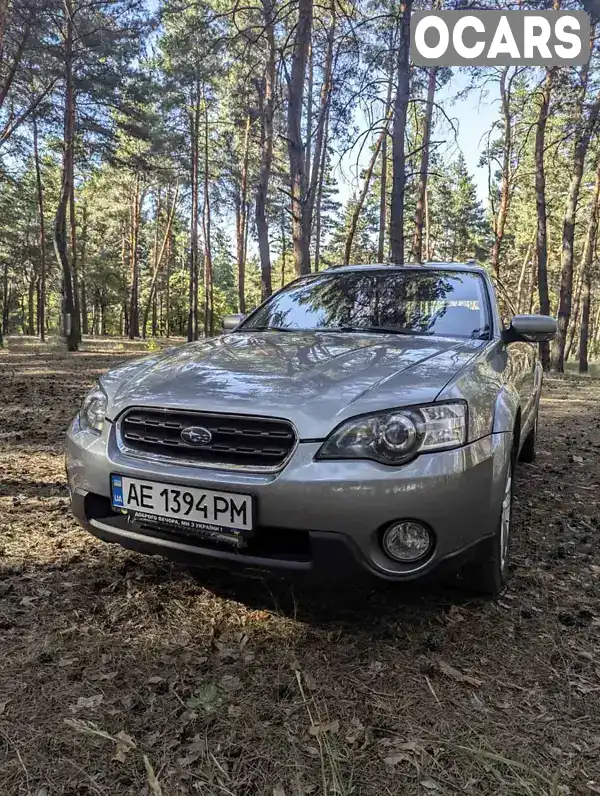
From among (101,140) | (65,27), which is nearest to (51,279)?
(101,140)

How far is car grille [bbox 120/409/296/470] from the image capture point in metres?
2.06

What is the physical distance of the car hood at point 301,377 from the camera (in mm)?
2094

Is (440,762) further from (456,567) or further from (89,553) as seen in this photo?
(89,553)

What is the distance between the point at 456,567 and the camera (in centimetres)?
208

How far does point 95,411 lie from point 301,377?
0.94 metres

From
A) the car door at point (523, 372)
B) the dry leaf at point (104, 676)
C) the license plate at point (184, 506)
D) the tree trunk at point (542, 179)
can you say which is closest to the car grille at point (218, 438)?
the license plate at point (184, 506)

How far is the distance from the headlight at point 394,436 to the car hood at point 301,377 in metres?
0.04

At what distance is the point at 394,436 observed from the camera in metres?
2.02

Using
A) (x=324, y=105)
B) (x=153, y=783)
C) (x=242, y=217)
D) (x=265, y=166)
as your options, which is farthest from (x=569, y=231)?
(x=242, y=217)

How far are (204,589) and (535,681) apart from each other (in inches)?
57.7

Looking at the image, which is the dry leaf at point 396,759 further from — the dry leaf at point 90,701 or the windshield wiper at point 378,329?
the windshield wiper at point 378,329

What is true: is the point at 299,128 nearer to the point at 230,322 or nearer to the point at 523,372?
the point at 230,322

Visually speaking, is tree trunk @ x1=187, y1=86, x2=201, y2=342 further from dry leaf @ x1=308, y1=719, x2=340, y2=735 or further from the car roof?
dry leaf @ x1=308, y1=719, x2=340, y2=735

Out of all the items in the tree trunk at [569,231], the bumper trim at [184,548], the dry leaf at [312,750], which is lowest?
the dry leaf at [312,750]
